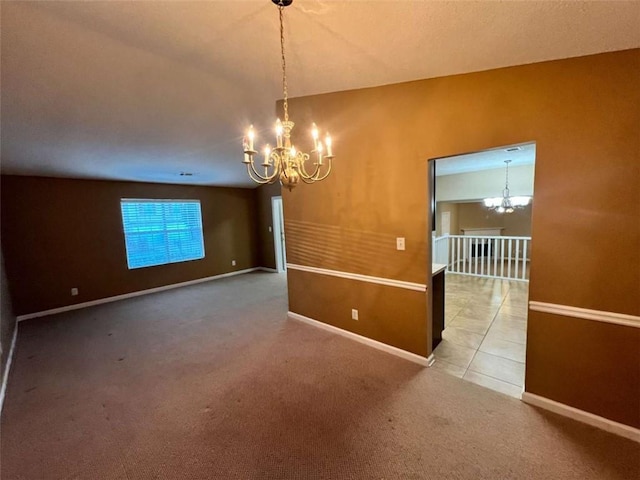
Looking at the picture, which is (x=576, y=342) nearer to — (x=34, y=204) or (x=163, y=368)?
(x=163, y=368)

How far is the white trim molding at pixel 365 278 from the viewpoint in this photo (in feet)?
7.85

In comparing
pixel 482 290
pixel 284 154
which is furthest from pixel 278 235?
pixel 284 154

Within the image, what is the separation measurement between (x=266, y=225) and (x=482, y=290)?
194 inches

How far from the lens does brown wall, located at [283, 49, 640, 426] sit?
152 centimetres

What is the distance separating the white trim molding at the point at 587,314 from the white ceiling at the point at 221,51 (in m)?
1.54

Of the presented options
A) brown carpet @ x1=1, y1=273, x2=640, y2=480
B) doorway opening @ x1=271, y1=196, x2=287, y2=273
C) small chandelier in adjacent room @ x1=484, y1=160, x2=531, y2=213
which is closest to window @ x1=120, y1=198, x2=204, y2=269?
doorway opening @ x1=271, y1=196, x2=287, y2=273

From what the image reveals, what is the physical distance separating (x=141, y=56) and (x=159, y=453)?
275cm

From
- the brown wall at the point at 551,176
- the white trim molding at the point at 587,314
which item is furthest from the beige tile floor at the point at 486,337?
the white trim molding at the point at 587,314

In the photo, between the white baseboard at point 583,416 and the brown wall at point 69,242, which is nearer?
the white baseboard at point 583,416

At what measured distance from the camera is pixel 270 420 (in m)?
1.84

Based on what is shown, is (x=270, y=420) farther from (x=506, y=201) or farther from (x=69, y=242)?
(x=506, y=201)

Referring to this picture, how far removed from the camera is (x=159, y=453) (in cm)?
160

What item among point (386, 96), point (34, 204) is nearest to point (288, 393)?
point (386, 96)

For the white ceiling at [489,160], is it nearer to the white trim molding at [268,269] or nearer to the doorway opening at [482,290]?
the doorway opening at [482,290]
